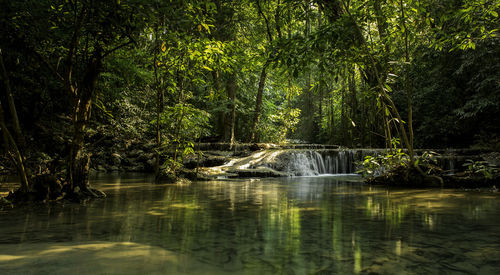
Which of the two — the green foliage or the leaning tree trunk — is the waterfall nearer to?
the green foliage

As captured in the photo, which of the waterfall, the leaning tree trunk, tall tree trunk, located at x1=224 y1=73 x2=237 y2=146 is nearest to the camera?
the leaning tree trunk

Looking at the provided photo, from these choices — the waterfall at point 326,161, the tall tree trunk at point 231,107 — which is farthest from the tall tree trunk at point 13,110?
the tall tree trunk at point 231,107

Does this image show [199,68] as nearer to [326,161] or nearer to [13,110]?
[13,110]

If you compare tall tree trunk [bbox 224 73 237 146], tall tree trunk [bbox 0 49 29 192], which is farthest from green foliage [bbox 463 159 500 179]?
tall tree trunk [bbox 224 73 237 146]

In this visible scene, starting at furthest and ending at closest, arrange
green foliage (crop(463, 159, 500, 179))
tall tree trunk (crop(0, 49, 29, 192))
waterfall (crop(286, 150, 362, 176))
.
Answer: waterfall (crop(286, 150, 362, 176)) → green foliage (crop(463, 159, 500, 179)) → tall tree trunk (crop(0, 49, 29, 192))

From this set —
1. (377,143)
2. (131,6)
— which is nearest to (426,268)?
(131,6)

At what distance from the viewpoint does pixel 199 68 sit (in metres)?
6.76

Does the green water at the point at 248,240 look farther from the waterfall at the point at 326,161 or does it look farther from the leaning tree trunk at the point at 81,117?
the waterfall at the point at 326,161

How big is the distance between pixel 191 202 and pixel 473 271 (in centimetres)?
336

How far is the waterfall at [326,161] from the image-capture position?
466 inches

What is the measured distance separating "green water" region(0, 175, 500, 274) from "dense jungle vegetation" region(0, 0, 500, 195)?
4.87 ft

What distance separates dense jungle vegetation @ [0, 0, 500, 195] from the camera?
12.2 ft

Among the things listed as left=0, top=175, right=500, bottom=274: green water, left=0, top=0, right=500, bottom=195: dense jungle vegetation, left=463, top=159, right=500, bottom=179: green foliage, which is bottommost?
left=0, top=175, right=500, bottom=274: green water

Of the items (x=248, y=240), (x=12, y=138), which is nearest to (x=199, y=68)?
(x=12, y=138)
